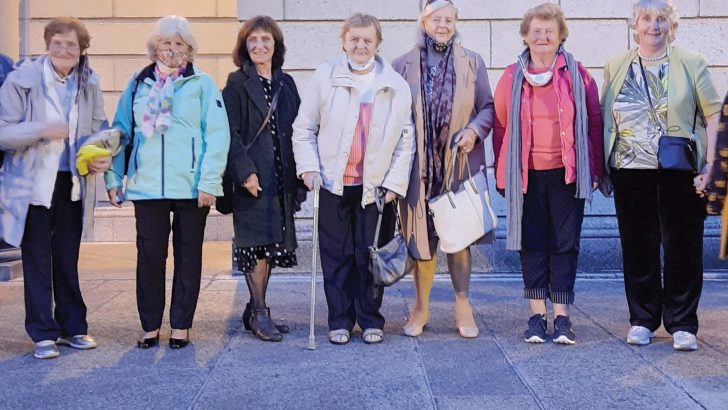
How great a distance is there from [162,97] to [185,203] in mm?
634

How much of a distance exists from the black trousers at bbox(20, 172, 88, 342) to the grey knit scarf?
8.49ft

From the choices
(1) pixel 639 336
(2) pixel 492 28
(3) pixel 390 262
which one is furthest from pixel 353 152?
(2) pixel 492 28

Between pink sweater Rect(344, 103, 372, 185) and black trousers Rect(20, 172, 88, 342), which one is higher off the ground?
pink sweater Rect(344, 103, 372, 185)

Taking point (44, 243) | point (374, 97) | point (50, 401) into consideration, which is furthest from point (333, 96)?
point (50, 401)

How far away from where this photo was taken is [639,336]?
5.28 metres

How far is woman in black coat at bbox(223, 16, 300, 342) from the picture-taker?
540 cm

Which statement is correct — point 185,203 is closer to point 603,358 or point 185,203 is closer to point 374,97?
point 374,97

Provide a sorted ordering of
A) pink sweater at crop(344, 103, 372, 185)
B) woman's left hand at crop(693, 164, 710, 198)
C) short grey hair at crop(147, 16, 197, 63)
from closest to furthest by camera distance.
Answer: woman's left hand at crop(693, 164, 710, 198) < short grey hair at crop(147, 16, 197, 63) < pink sweater at crop(344, 103, 372, 185)

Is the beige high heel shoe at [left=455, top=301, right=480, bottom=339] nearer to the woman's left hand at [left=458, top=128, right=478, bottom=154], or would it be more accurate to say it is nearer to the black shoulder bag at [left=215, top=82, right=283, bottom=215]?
the woman's left hand at [left=458, top=128, right=478, bottom=154]

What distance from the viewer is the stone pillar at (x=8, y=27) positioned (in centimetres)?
866

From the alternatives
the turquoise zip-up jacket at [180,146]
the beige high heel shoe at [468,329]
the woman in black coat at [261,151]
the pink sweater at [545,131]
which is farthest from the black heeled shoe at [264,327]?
the pink sweater at [545,131]

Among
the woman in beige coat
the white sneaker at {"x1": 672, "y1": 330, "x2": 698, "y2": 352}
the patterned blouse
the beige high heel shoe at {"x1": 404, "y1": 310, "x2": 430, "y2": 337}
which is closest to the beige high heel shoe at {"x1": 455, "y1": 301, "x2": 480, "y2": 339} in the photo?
the woman in beige coat

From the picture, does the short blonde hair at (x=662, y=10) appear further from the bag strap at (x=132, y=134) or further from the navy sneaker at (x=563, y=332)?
the bag strap at (x=132, y=134)

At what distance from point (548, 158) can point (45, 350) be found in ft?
10.3
